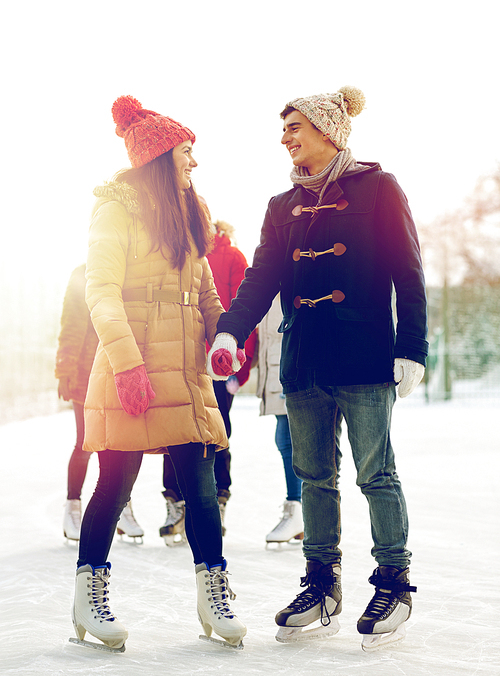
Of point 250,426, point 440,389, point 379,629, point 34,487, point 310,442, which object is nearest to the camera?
point 379,629

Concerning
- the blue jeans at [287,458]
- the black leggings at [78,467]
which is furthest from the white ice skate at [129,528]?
the blue jeans at [287,458]

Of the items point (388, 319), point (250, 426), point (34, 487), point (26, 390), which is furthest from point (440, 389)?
point (388, 319)

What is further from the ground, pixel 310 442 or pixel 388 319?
pixel 388 319

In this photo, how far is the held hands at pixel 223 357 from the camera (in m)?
2.26

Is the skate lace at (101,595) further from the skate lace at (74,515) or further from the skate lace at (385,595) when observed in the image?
the skate lace at (74,515)

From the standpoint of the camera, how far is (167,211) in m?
2.36

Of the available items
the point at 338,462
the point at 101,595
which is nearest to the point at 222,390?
the point at 338,462

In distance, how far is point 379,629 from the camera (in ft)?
7.06

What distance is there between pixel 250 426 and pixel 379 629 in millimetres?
9141

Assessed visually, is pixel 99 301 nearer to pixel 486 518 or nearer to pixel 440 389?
pixel 486 518

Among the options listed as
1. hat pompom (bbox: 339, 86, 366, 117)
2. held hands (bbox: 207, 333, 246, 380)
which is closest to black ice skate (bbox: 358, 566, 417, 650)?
held hands (bbox: 207, 333, 246, 380)

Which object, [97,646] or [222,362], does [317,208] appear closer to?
[222,362]

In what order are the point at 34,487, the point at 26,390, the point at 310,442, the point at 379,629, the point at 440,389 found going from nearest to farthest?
the point at 379,629 < the point at 310,442 < the point at 34,487 < the point at 26,390 < the point at 440,389

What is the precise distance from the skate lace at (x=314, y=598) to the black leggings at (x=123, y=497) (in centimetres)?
27
